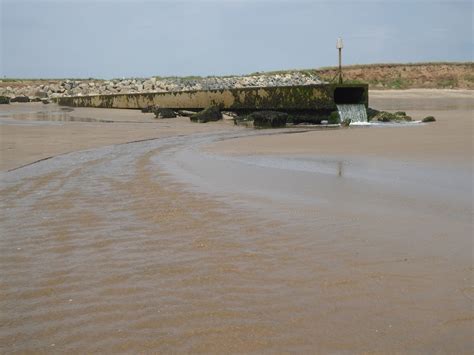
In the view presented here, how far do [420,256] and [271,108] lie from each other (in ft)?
46.3

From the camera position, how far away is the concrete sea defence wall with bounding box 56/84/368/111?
16.1 m

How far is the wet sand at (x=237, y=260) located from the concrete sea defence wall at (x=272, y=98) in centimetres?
933

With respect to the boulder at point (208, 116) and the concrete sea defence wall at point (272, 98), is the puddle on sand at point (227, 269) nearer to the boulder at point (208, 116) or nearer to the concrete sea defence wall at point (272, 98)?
the concrete sea defence wall at point (272, 98)

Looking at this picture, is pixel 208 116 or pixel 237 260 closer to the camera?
pixel 237 260

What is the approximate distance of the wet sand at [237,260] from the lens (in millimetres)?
2455

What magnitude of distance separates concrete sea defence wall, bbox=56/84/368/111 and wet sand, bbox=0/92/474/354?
933 centimetres

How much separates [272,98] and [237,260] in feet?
46.8

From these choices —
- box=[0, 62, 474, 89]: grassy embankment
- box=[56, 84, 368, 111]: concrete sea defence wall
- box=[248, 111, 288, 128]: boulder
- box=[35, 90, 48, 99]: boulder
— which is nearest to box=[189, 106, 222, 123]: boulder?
box=[56, 84, 368, 111]: concrete sea defence wall

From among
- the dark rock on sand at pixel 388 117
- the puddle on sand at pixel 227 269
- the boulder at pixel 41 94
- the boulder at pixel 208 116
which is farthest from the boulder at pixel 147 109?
the boulder at pixel 41 94

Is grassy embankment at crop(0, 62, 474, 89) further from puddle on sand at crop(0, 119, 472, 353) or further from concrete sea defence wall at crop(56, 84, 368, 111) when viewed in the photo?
puddle on sand at crop(0, 119, 472, 353)

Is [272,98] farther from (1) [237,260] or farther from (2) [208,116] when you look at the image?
(1) [237,260]

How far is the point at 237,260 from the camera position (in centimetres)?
344

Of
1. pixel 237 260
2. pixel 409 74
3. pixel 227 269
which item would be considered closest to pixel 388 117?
pixel 237 260

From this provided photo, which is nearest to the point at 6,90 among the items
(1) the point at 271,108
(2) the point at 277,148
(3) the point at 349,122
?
(1) the point at 271,108
